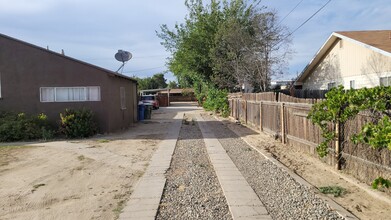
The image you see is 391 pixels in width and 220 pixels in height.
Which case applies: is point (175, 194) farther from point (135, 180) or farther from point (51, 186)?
point (51, 186)

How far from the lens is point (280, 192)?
6.35 meters

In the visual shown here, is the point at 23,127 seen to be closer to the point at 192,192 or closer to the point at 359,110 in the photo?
the point at 192,192

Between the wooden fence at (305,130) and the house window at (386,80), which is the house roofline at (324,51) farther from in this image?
the wooden fence at (305,130)

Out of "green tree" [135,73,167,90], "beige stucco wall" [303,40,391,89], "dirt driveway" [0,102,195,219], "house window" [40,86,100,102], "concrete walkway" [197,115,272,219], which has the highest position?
"green tree" [135,73,167,90]

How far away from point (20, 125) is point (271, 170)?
11.1 meters

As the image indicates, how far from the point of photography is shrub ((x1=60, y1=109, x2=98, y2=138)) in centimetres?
1527

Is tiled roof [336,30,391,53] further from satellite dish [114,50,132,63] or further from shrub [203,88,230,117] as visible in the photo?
satellite dish [114,50,132,63]

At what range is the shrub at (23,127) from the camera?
14.8m

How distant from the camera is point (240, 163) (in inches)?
362

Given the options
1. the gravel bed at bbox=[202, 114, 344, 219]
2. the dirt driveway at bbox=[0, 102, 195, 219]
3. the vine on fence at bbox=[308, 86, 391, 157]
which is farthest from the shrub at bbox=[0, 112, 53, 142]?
the vine on fence at bbox=[308, 86, 391, 157]

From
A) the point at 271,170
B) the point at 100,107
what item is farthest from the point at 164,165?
the point at 100,107

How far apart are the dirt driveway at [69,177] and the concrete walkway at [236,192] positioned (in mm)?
1719

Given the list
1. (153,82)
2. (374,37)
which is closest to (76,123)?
(374,37)

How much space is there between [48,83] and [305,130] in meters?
11.3
